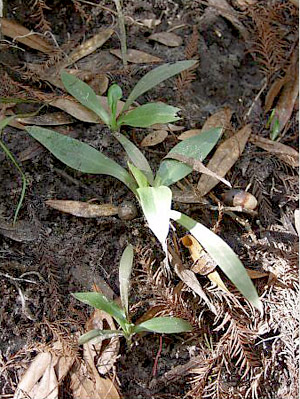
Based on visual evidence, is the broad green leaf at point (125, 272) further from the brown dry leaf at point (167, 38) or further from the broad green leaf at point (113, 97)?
the brown dry leaf at point (167, 38)

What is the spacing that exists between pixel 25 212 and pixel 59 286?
0.73 feet

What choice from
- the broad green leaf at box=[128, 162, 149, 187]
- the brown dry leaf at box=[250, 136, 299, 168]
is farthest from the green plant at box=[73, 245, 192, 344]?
the brown dry leaf at box=[250, 136, 299, 168]

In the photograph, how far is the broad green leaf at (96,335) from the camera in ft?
4.07

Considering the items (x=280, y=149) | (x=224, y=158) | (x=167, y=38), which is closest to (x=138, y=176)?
(x=224, y=158)

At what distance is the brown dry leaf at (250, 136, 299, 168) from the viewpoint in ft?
5.34

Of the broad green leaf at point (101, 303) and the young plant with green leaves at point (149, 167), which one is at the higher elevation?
the young plant with green leaves at point (149, 167)

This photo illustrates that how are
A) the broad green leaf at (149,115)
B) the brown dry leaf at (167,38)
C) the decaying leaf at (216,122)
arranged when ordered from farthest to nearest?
the brown dry leaf at (167,38)
the decaying leaf at (216,122)
the broad green leaf at (149,115)

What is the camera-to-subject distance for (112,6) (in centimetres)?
178

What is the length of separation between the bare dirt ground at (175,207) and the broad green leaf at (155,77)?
91mm

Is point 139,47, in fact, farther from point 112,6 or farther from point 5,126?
point 5,126

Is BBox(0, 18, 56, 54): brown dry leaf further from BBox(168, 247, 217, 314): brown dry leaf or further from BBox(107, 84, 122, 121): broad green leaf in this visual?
BBox(168, 247, 217, 314): brown dry leaf

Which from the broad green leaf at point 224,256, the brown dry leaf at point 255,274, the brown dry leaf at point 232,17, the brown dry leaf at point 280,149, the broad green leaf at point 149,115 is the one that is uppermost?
the brown dry leaf at point 232,17

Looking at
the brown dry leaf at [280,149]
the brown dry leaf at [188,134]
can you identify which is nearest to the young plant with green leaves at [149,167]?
the brown dry leaf at [188,134]

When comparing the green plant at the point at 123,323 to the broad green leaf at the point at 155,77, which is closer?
the green plant at the point at 123,323
